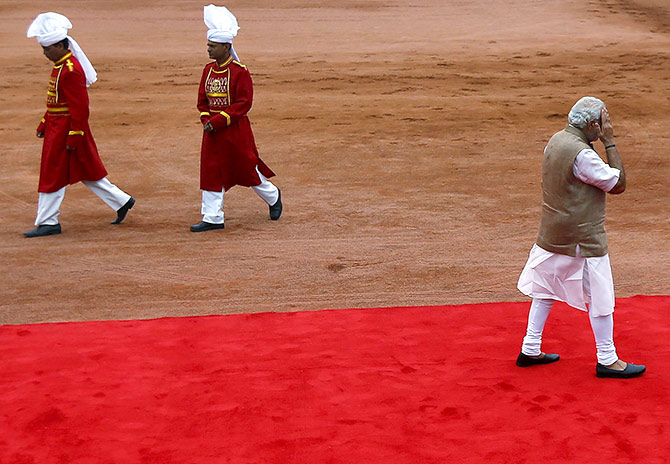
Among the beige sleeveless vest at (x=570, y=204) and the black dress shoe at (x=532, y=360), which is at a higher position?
the beige sleeveless vest at (x=570, y=204)

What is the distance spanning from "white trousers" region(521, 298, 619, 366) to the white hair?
3.56 ft

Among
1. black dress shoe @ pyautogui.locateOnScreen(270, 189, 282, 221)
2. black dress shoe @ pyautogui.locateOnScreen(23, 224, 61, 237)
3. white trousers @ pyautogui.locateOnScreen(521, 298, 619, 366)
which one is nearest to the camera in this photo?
white trousers @ pyautogui.locateOnScreen(521, 298, 619, 366)

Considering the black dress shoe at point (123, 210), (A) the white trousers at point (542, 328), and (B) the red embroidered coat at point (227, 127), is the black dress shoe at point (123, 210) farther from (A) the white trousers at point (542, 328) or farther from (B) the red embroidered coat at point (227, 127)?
(A) the white trousers at point (542, 328)

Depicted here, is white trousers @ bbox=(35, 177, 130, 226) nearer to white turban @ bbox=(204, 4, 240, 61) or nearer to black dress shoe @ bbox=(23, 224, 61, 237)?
black dress shoe @ bbox=(23, 224, 61, 237)

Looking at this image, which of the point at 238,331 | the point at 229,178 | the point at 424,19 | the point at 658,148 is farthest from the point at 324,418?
the point at 424,19

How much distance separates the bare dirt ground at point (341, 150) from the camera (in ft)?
26.4

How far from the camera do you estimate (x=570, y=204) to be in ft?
17.7

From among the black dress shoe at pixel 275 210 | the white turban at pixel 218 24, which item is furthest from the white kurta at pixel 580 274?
the black dress shoe at pixel 275 210

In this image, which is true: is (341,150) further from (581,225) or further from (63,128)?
(581,225)

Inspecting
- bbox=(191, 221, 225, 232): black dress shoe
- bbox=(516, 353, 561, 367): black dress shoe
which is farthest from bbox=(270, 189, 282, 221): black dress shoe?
bbox=(516, 353, 561, 367): black dress shoe

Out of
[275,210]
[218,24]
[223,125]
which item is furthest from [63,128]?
[275,210]

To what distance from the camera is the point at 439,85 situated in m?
16.3

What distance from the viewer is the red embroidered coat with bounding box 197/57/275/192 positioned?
30.2 feet

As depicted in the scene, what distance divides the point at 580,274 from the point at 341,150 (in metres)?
8.00
